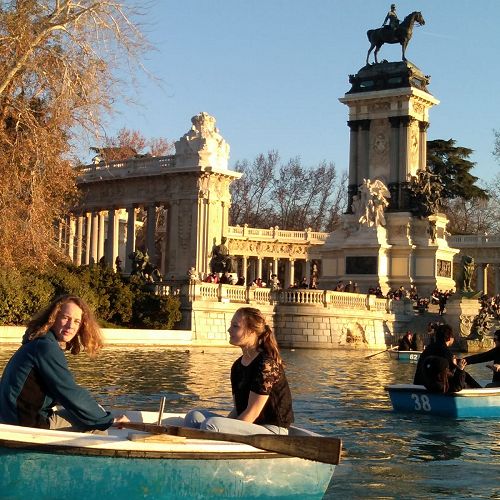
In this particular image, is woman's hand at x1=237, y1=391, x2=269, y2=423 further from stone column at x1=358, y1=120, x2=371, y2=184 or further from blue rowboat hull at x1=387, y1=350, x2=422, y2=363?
stone column at x1=358, y1=120, x2=371, y2=184

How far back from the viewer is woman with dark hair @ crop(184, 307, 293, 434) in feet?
28.6

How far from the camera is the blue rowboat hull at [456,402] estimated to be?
54.6ft

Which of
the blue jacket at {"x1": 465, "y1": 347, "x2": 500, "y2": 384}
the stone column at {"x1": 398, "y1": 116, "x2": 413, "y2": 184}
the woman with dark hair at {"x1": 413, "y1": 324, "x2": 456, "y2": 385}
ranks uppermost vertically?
the stone column at {"x1": 398, "y1": 116, "x2": 413, "y2": 184}

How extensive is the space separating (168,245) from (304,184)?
107ft

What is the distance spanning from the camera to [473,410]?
662 inches

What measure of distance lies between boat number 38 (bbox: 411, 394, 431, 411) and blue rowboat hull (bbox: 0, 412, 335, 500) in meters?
8.75

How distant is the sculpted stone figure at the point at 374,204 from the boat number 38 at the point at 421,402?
37.7m

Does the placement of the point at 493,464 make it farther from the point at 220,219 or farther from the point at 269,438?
the point at 220,219

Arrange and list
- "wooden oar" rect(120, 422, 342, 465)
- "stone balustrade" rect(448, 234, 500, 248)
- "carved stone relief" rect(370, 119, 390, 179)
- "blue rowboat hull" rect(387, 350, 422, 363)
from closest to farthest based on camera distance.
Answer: "wooden oar" rect(120, 422, 342, 465), "blue rowboat hull" rect(387, 350, 422, 363), "carved stone relief" rect(370, 119, 390, 179), "stone balustrade" rect(448, 234, 500, 248)

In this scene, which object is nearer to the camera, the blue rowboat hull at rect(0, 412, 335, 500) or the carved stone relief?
the blue rowboat hull at rect(0, 412, 335, 500)

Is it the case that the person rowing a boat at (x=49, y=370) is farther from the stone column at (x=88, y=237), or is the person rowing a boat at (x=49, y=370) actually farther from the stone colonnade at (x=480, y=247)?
the stone colonnade at (x=480, y=247)

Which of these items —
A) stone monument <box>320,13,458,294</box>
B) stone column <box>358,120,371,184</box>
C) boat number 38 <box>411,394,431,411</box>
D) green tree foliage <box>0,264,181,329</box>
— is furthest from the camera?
stone column <box>358,120,371,184</box>

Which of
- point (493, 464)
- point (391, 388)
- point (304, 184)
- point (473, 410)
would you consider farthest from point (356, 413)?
point (304, 184)

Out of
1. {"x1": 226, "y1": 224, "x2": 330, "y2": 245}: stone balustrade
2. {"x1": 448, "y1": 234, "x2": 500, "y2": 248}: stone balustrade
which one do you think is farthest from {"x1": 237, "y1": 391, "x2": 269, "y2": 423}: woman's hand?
{"x1": 448, "y1": 234, "x2": 500, "y2": 248}: stone balustrade
